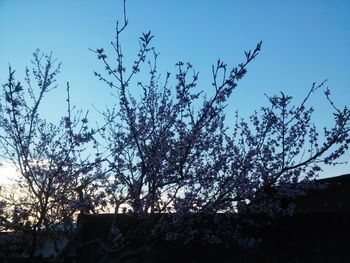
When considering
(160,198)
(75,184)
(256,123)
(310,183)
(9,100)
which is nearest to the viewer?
(9,100)

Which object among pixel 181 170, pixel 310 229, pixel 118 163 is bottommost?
pixel 310 229

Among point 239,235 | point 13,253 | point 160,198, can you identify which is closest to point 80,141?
point 160,198

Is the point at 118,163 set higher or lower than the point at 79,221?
higher

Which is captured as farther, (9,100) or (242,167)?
(242,167)

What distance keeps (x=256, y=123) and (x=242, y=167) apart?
80.3 inches

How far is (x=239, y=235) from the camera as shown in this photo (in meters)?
9.71

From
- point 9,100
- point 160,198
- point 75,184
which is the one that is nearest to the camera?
point 9,100

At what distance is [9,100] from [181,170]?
3976 mm

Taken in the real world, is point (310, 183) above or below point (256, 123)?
below

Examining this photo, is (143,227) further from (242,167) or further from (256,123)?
(256,123)

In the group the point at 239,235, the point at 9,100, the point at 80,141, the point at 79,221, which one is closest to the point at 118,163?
the point at 80,141

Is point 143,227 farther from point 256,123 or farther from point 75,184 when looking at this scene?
point 256,123

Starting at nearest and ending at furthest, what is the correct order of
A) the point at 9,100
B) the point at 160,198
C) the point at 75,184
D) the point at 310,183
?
the point at 9,100 < the point at 160,198 < the point at 75,184 < the point at 310,183

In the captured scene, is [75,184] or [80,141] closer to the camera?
[80,141]
